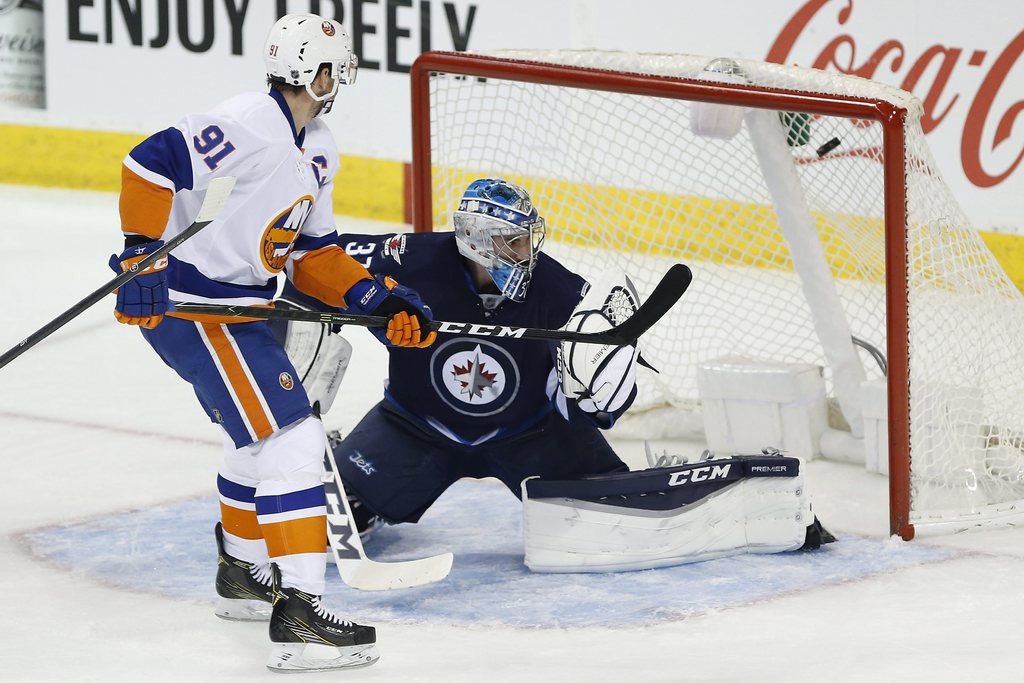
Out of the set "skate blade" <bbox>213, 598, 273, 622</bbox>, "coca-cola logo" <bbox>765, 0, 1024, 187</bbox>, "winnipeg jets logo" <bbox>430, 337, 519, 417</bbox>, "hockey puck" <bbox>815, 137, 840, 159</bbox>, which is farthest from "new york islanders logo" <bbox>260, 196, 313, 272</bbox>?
"coca-cola logo" <bbox>765, 0, 1024, 187</bbox>

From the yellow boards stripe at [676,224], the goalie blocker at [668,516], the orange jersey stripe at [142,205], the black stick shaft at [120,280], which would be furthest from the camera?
the yellow boards stripe at [676,224]

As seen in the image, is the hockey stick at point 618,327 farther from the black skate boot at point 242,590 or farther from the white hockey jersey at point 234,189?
the black skate boot at point 242,590

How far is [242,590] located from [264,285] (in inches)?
21.3

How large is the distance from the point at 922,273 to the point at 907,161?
26cm

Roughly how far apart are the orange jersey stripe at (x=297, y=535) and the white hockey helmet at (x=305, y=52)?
705mm

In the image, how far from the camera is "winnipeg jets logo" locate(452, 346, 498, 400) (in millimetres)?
3189

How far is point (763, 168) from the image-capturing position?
399 cm

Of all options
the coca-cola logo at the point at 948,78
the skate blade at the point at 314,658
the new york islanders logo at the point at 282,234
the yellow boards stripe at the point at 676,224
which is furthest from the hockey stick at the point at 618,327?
the coca-cola logo at the point at 948,78

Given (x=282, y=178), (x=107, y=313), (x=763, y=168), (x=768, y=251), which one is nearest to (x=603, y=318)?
(x=282, y=178)

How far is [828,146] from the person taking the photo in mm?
3760

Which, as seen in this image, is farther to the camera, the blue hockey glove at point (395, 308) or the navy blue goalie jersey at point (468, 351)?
the navy blue goalie jersey at point (468, 351)

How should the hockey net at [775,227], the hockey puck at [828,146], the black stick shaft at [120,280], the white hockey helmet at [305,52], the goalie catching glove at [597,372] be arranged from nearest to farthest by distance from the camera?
the black stick shaft at [120,280] < the white hockey helmet at [305,52] < the goalie catching glove at [597,372] < the hockey net at [775,227] < the hockey puck at [828,146]

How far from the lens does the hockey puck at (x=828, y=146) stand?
375 cm

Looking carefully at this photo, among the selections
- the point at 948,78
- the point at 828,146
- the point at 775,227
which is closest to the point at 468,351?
the point at 828,146
